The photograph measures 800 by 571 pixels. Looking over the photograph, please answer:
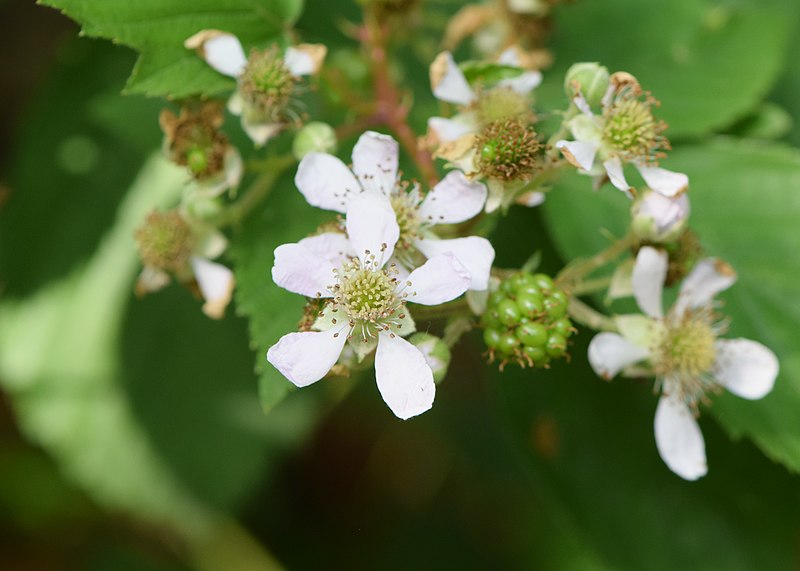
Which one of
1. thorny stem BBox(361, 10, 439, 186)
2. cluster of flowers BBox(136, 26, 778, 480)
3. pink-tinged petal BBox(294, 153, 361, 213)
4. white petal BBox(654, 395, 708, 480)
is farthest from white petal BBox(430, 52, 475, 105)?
white petal BBox(654, 395, 708, 480)

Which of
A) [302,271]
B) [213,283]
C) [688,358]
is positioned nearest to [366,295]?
[302,271]

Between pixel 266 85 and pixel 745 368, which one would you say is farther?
pixel 745 368

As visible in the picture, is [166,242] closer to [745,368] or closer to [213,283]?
[213,283]

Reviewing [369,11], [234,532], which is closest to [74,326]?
[234,532]

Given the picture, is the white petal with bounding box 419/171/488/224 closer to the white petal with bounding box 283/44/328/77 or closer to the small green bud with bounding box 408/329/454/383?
the small green bud with bounding box 408/329/454/383

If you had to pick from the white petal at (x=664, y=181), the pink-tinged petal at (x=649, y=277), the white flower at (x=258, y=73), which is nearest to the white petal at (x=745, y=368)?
the pink-tinged petal at (x=649, y=277)

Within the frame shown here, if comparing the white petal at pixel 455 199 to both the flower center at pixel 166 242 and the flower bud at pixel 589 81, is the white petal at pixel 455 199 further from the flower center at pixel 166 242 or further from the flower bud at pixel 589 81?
the flower center at pixel 166 242

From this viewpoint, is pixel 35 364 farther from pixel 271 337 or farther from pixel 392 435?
pixel 271 337
